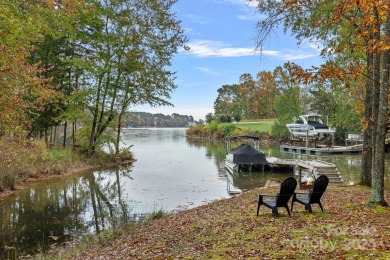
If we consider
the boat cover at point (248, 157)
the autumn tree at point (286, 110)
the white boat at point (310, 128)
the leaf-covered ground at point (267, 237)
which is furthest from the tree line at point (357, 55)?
the autumn tree at point (286, 110)

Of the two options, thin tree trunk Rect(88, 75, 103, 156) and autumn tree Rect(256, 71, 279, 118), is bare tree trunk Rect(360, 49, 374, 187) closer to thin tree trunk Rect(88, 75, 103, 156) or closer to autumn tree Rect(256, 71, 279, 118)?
thin tree trunk Rect(88, 75, 103, 156)

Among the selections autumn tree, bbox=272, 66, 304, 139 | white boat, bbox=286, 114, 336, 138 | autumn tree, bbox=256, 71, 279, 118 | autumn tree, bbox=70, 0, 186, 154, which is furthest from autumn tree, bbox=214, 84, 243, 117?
autumn tree, bbox=70, 0, 186, 154

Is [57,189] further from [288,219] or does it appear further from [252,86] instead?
[252,86]

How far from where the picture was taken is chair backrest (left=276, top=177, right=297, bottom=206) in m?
8.45

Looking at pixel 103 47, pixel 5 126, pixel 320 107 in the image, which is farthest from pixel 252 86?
pixel 5 126

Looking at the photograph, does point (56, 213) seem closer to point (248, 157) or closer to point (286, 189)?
point (286, 189)

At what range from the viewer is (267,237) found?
671 centimetres

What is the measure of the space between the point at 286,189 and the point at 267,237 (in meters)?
2.11

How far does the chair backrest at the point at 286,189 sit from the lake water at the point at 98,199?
240 inches

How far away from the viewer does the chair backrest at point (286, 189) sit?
332 inches

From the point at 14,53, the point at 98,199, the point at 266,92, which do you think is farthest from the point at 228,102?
the point at 14,53

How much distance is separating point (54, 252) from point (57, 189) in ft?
34.7

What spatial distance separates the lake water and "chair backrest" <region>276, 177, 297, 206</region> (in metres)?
6.10

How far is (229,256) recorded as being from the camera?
18.9ft
